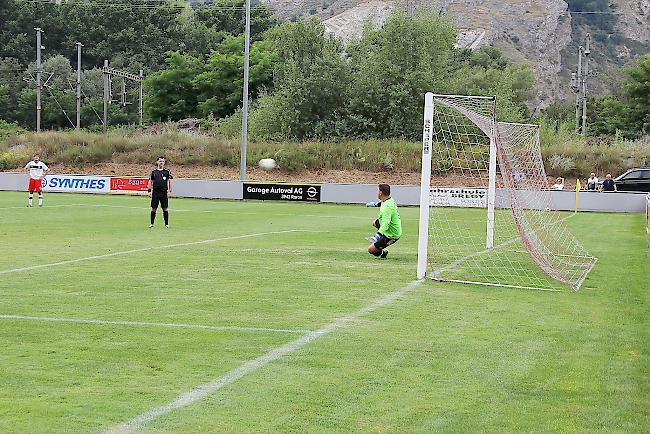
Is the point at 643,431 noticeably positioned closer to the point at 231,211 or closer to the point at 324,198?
the point at 231,211

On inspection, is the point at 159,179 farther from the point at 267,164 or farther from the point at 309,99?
the point at 309,99

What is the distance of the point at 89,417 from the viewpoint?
6297 mm

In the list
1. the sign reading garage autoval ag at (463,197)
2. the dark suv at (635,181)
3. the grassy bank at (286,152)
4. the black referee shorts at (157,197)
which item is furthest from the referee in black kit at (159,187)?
the dark suv at (635,181)

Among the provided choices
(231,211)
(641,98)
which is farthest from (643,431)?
(641,98)

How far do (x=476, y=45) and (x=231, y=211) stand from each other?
123 metres

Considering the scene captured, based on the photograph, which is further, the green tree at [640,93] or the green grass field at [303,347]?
the green tree at [640,93]

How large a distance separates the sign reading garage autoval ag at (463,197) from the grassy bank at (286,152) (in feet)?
55.8

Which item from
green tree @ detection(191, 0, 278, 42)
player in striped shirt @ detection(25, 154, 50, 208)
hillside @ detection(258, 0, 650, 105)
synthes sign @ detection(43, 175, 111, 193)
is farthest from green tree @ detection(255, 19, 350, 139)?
hillside @ detection(258, 0, 650, 105)

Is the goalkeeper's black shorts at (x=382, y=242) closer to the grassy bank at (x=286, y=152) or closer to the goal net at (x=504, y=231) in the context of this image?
the goal net at (x=504, y=231)

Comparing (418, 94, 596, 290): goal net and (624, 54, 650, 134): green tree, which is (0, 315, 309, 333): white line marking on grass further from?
(624, 54, 650, 134): green tree

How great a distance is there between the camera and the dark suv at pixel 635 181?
52.7m

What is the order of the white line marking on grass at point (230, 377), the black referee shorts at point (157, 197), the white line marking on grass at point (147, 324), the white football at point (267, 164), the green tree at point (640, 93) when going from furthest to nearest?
the green tree at point (640, 93) < the white football at point (267, 164) < the black referee shorts at point (157, 197) < the white line marking on grass at point (147, 324) < the white line marking on grass at point (230, 377)

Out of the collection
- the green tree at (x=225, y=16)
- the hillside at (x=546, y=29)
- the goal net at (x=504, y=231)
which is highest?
the hillside at (x=546, y=29)

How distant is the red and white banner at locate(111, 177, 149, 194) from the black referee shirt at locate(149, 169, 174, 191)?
24.2 meters
